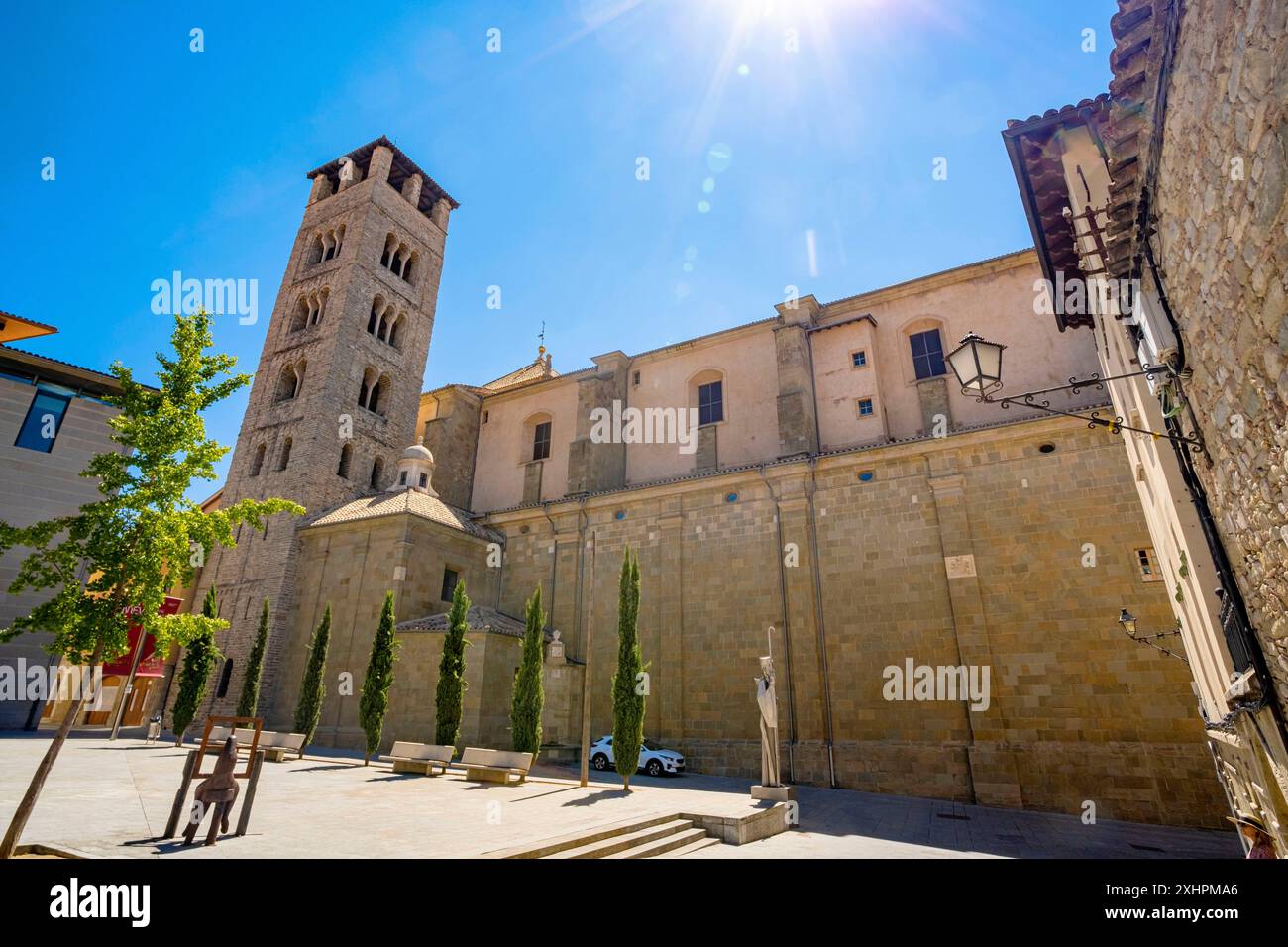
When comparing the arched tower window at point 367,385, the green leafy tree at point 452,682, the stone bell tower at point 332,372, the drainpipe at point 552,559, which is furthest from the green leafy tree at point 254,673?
the arched tower window at point 367,385

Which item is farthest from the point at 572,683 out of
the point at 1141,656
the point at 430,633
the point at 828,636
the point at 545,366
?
the point at 545,366

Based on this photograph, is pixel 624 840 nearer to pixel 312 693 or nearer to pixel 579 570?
pixel 312 693

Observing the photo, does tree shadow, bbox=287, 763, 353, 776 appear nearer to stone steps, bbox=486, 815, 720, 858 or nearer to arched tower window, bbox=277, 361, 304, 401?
stone steps, bbox=486, 815, 720, 858

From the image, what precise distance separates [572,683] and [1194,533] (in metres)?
17.2

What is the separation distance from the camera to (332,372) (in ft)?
84.7

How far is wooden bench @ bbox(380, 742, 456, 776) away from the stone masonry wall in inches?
568

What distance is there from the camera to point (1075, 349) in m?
18.2

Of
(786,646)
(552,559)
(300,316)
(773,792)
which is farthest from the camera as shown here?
(300,316)

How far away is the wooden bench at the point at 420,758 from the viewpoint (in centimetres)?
1396

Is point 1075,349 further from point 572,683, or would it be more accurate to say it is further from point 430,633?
point 430,633

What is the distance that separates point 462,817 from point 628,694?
5.54 m

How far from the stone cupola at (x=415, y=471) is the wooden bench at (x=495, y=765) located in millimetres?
13359

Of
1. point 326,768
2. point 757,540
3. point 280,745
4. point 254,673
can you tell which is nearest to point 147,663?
point 254,673

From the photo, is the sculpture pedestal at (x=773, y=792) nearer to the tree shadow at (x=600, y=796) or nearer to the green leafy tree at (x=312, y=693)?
the tree shadow at (x=600, y=796)
